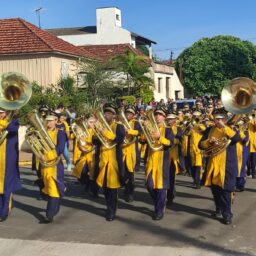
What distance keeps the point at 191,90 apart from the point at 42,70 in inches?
872

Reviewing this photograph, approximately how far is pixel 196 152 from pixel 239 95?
3054 mm

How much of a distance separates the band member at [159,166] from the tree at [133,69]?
18.6m

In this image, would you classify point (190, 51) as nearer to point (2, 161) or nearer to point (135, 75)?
point (135, 75)

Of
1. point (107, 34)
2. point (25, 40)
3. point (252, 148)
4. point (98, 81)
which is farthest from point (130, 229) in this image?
point (107, 34)

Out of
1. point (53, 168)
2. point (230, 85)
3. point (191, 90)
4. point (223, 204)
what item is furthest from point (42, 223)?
point (191, 90)

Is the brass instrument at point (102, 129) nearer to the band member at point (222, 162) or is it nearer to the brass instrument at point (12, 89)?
the brass instrument at point (12, 89)

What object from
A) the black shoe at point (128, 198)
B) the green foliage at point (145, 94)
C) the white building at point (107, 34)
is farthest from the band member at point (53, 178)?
the white building at point (107, 34)

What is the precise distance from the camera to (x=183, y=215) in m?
8.33

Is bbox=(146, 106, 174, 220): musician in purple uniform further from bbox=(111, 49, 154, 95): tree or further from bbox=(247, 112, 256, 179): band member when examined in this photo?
bbox=(111, 49, 154, 95): tree

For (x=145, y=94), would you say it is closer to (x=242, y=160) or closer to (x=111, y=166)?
(x=242, y=160)

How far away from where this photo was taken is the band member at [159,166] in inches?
311

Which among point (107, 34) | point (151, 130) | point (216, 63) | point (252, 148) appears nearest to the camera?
point (151, 130)

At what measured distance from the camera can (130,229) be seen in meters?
7.46

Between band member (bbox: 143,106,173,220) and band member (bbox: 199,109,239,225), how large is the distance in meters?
0.57
